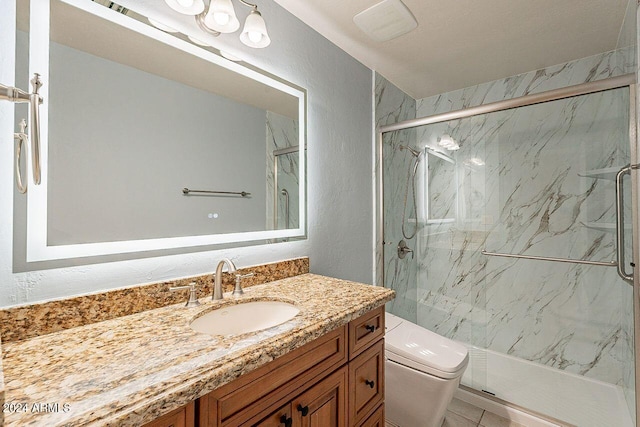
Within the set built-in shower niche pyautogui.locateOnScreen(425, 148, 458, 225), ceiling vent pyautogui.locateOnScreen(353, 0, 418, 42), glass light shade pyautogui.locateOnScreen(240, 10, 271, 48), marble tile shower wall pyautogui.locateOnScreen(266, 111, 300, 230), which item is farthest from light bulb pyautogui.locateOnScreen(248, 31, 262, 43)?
built-in shower niche pyautogui.locateOnScreen(425, 148, 458, 225)

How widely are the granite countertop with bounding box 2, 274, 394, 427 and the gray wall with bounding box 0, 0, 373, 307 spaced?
0.15m

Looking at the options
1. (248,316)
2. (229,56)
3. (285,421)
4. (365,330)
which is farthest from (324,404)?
(229,56)

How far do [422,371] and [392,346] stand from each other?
0.18m

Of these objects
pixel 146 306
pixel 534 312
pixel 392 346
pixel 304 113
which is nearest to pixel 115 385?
pixel 146 306

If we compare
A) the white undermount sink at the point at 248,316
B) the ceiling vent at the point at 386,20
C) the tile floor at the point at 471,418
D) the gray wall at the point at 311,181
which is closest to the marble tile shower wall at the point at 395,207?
the gray wall at the point at 311,181

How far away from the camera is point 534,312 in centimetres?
223

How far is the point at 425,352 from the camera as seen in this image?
4.90ft

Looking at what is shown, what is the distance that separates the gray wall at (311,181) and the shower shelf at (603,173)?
4.79 ft

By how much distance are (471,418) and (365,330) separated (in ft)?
4.28

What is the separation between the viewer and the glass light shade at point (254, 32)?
1232mm

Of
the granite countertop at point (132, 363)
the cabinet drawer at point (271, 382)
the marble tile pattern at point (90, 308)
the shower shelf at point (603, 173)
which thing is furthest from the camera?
the shower shelf at point (603, 173)

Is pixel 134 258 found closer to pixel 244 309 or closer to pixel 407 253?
pixel 244 309

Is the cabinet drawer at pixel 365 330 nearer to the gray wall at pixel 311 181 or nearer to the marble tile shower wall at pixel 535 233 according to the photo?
the gray wall at pixel 311 181

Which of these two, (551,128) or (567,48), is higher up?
(567,48)
